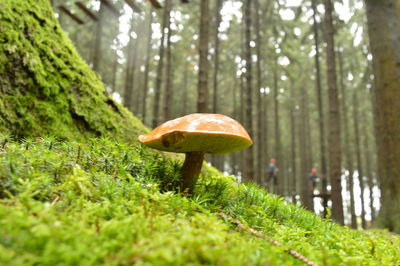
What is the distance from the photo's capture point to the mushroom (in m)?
1.98

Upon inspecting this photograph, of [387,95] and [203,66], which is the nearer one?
[387,95]

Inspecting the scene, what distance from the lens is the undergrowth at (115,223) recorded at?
3.39 ft

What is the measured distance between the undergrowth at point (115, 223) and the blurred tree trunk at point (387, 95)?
3.71 meters

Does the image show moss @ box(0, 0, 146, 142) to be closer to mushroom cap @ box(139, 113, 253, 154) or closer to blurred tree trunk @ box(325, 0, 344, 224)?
mushroom cap @ box(139, 113, 253, 154)

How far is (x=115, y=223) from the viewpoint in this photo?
4.06ft

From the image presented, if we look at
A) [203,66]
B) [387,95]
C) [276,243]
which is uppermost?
[203,66]

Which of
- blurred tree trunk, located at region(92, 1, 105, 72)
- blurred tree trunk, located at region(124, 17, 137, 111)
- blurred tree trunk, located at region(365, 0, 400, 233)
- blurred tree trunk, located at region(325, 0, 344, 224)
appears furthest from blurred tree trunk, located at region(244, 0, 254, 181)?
blurred tree trunk, located at region(92, 1, 105, 72)

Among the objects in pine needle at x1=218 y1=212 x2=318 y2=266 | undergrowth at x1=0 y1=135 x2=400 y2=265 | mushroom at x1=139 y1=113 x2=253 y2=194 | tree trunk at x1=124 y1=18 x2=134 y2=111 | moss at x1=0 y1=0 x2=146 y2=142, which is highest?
tree trunk at x1=124 y1=18 x2=134 y2=111

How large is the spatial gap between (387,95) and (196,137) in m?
5.48

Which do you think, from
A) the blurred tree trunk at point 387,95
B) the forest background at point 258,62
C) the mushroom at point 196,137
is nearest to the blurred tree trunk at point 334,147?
the forest background at point 258,62

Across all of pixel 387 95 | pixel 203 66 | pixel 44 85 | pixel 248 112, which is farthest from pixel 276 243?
pixel 248 112

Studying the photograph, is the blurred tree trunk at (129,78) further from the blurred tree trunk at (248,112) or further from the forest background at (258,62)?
the blurred tree trunk at (248,112)

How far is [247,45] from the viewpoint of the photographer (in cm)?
1093

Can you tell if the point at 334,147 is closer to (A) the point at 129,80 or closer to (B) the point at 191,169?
(B) the point at 191,169
